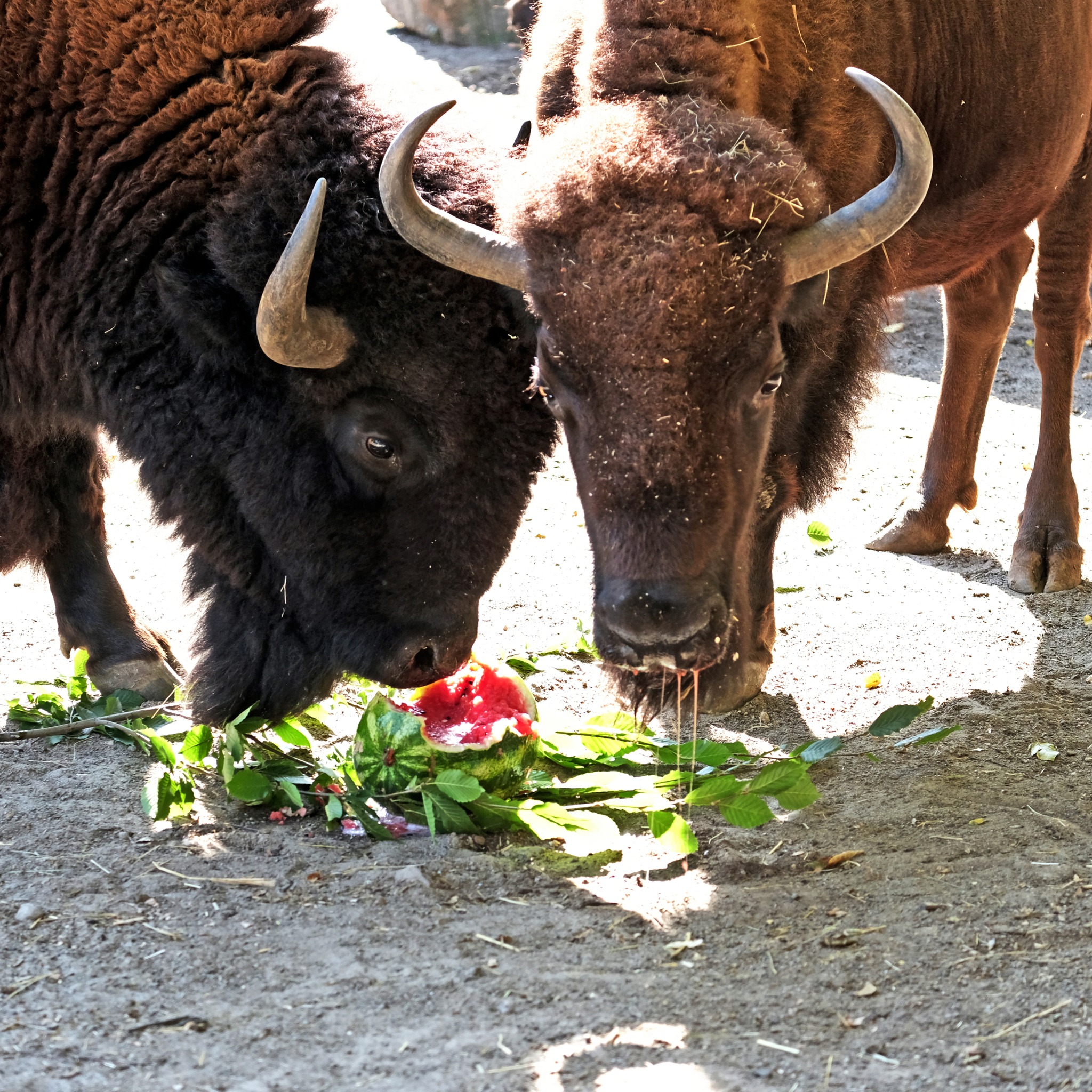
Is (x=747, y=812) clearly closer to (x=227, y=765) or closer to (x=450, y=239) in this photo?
(x=227, y=765)

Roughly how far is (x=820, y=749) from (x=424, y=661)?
3.35 ft

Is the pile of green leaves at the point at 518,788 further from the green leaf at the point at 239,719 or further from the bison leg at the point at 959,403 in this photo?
the bison leg at the point at 959,403

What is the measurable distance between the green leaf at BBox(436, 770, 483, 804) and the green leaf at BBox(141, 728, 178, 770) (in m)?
0.70

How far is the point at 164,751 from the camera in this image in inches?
135

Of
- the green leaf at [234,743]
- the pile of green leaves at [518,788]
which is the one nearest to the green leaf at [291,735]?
the pile of green leaves at [518,788]

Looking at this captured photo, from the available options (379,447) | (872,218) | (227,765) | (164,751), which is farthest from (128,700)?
(872,218)

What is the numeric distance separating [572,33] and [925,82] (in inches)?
46.0

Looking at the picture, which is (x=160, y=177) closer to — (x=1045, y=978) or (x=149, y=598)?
(x=149, y=598)

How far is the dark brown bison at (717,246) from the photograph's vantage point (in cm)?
277

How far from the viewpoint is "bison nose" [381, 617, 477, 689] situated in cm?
346

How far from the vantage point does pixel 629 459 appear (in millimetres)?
2783

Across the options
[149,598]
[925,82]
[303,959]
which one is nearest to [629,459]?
[303,959]

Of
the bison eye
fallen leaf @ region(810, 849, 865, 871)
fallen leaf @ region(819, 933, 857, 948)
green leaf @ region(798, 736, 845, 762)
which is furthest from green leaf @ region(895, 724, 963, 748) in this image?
the bison eye

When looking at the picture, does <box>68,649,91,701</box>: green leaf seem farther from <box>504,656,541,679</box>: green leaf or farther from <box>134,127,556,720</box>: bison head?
<box>504,656,541,679</box>: green leaf
